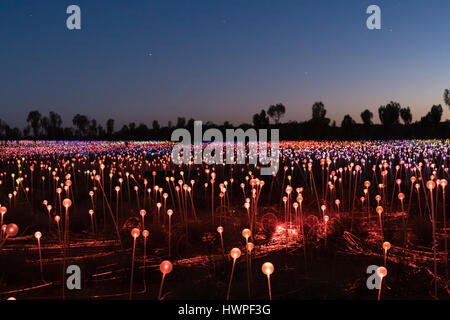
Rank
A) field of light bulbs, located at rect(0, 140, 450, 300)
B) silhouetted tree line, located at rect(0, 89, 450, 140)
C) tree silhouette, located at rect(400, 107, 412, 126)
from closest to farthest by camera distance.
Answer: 1. field of light bulbs, located at rect(0, 140, 450, 300)
2. silhouetted tree line, located at rect(0, 89, 450, 140)
3. tree silhouette, located at rect(400, 107, 412, 126)

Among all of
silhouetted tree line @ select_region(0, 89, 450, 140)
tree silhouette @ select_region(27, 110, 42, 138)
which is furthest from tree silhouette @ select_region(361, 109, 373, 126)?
tree silhouette @ select_region(27, 110, 42, 138)

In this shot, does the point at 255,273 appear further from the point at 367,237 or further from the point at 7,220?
the point at 7,220

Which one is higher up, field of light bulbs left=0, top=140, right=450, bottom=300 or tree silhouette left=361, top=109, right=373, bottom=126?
tree silhouette left=361, top=109, right=373, bottom=126

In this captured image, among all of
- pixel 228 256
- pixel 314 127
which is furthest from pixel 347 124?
pixel 228 256

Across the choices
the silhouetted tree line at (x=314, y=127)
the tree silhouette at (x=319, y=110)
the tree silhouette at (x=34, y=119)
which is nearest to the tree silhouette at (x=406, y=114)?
the silhouetted tree line at (x=314, y=127)

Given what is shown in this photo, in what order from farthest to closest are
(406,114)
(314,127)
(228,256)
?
1. (406,114)
2. (314,127)
3. (228,256)

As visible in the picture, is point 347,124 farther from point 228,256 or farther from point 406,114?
point 228,256

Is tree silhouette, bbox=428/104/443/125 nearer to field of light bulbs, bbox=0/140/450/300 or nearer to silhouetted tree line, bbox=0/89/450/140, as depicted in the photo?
silhouetted tree line, bbox=0/89/450/140

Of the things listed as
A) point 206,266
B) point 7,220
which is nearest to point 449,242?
point 206,266

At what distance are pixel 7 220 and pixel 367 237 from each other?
241 inches

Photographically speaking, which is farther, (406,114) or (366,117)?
(406,114)
